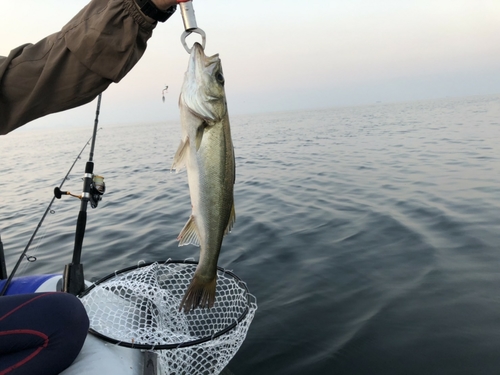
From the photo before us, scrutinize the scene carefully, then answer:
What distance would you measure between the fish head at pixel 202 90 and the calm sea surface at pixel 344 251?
2580 mm

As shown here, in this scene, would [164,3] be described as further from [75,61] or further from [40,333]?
[40,333]

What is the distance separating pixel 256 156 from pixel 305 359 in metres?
14.5

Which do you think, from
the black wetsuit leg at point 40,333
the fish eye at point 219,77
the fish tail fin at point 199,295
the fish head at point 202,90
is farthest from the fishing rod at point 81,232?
the fish eye at point 219,77

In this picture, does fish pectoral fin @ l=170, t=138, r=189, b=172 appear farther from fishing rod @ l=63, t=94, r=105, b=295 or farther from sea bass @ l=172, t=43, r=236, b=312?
fishing rod @ l=63, t=94, r=105, b=295

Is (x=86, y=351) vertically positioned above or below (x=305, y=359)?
above

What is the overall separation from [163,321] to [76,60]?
104 inches

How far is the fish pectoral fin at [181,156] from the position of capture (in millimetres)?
2232

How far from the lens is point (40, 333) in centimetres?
221

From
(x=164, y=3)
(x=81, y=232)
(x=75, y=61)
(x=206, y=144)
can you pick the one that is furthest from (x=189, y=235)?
(x=81, y=232)

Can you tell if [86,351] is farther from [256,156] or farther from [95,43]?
[256,156]

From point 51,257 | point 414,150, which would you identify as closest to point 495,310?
point 51,257

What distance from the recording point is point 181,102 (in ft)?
7.31

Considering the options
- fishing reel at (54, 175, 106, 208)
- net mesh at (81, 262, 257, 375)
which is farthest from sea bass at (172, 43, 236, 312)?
fishing reel at (54, 175, 106, 208)

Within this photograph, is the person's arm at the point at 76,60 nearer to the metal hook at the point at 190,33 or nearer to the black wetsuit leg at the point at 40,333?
the metal hook at the point at 190,33
